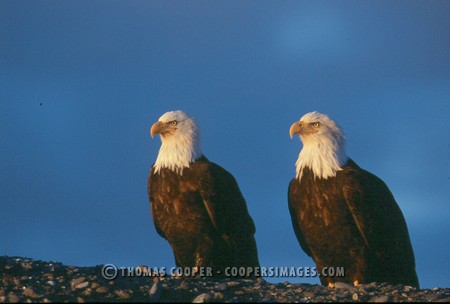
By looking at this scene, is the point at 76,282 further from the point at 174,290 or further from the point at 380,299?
the point at 380,299

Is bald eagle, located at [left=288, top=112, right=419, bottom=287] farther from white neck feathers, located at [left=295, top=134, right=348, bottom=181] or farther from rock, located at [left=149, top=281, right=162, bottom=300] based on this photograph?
rock, located at [left=149, top=281, right=162, bottom=300]

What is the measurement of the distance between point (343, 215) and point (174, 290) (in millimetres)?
3223

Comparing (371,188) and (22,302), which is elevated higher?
(371,188)

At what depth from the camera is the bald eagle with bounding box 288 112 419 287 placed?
13.3 m

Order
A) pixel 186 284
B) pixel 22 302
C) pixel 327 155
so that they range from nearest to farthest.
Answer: pixel 22 302
pixel 186 284
pixel 327 155

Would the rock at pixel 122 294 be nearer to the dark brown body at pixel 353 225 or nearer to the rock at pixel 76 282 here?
the rock at pixel 76 282

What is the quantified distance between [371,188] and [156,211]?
3.65 meters

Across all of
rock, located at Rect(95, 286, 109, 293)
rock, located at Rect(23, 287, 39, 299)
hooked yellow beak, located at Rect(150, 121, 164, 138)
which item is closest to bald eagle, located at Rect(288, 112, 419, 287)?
hooked yellow beak, located at Rect(150, 121, 164, 138)

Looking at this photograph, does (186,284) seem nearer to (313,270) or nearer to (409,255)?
(313,270)

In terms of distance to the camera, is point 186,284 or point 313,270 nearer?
point 186,284

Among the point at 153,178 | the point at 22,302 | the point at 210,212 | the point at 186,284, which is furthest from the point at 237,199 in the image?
the point at 22,302

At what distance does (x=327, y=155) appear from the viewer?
46.2 feet

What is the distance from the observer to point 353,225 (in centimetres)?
1334

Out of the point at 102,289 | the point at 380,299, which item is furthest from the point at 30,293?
the point at 380,299
